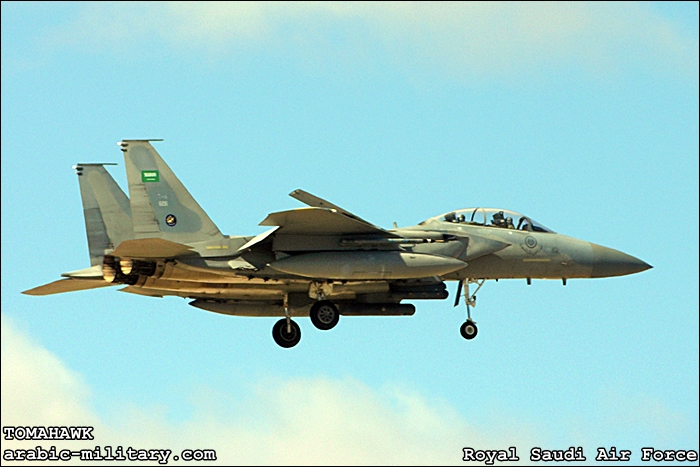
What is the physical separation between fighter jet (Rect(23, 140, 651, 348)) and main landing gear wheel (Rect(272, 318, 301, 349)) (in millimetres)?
21

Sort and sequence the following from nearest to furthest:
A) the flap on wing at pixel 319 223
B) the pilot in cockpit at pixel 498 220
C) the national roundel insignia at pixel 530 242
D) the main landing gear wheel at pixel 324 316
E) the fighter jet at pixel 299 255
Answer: the flap on wing at pixel 319 223 → the fighter jet at pixel 299 255 → the main landing gear wheel at pixel 324 316 → the national roundel insignia at pixel 530 242 → the pilot in cockpit at pixel 498 220

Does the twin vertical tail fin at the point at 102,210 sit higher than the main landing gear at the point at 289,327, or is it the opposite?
the twin vertical tail fin at the point at 102,210

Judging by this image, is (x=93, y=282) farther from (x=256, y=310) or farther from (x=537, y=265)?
(x=537, y=265)

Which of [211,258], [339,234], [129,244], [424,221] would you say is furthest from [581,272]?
[129,244]

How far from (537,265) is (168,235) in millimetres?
7540

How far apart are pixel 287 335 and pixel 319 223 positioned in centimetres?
367

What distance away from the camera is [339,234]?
24.8 metres

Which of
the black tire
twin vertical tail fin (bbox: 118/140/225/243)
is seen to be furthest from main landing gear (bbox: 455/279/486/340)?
twin vertical tail fin (bbox: 118/140/225/243)

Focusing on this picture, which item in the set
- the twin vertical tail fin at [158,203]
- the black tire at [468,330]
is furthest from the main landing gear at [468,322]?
the twin vertical tail fin at [158,203]

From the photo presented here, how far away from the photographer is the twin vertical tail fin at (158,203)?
2492cm

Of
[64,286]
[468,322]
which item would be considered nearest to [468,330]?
[468,322]

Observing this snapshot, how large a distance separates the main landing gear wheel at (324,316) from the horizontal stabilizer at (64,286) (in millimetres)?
4215

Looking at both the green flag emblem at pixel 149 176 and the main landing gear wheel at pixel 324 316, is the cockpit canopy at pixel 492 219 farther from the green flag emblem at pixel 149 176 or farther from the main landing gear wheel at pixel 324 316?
the green flag emblem at pixel 149 176

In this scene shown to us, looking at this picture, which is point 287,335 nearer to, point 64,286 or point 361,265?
point 361,265
